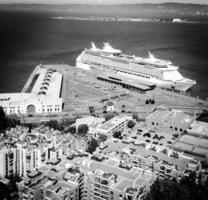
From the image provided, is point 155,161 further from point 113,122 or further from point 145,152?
point 113,122

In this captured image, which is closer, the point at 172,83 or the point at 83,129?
the point at 83,129

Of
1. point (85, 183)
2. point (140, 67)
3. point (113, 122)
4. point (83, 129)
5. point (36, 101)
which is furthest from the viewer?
point (140, 67)

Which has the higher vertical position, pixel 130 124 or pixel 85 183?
pixel 85 183

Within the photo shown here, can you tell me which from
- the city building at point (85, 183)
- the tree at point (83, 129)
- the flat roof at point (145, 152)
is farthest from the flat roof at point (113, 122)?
the city building at point (85, 183)

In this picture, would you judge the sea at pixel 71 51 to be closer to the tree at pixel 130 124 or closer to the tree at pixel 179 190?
the tree at pixel 130 124

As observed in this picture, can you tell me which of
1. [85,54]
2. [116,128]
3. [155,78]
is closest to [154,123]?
[116,128]

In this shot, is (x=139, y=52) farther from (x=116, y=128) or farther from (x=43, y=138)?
(x=43, y=138)

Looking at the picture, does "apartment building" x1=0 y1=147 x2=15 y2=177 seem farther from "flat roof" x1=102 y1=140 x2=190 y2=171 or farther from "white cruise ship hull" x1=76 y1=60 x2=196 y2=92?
"white cruise ship hull" x1=76 y1=60 x2=196 y2=92

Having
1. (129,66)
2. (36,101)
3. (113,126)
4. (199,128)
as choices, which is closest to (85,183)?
(113,126)

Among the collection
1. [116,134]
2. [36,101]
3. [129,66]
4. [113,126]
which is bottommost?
[116,134]
